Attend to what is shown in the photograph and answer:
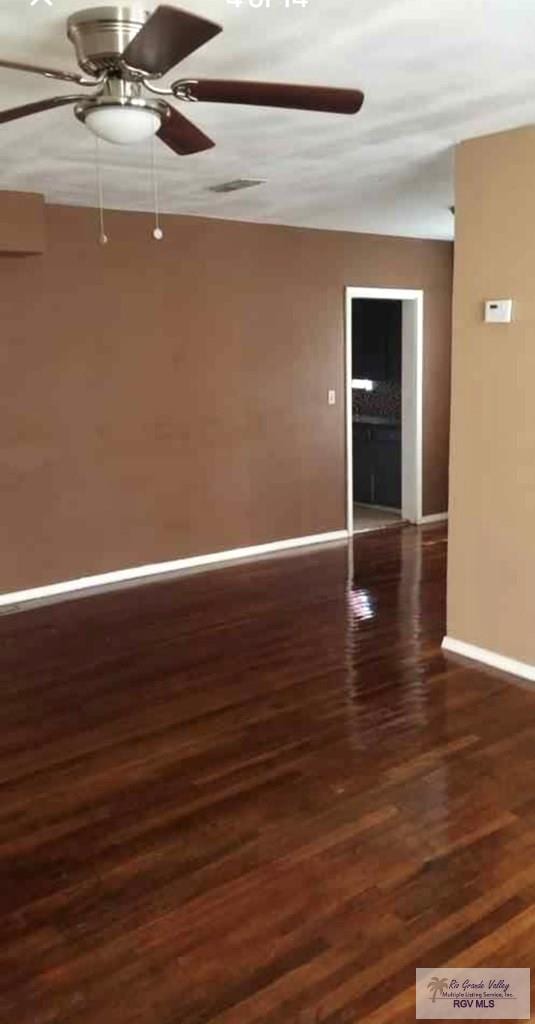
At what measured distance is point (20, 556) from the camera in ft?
17.1

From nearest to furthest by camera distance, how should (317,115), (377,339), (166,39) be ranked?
(166,39), (317,115), (377,339)

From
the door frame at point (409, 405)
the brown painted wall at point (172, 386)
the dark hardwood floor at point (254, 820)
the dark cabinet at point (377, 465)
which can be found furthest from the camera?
the dark cabinet at point (377, 465)

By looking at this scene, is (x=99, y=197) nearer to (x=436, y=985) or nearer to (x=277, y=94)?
(x=277, y=94)

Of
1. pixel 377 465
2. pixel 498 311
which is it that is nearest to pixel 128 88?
pixel 498 311

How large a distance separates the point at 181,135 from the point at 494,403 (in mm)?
1912

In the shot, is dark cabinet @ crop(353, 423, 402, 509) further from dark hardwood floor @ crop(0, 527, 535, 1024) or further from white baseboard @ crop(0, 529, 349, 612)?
dark hardwood floor @ crop(0, 527, 535, 1024)

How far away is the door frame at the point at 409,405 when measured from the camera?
6.76 metres

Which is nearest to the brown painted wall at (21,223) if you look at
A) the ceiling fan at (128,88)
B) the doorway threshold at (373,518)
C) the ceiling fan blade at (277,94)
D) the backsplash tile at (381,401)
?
the ceiling fan at (128,88)

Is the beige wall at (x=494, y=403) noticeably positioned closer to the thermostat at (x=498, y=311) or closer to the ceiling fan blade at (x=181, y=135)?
the thermostat at (x=498, y=311)

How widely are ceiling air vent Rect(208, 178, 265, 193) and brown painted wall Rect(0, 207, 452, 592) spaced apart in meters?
0.97

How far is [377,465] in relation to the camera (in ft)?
26.1

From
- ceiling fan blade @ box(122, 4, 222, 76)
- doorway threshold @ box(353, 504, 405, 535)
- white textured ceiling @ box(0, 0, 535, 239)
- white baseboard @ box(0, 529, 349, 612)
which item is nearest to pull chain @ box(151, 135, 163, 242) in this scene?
white textured ceiling @ box(0, 0, 535, 239)

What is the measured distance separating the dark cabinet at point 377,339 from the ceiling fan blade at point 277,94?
5365mm

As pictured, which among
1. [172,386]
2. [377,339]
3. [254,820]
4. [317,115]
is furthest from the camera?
[377,339]
